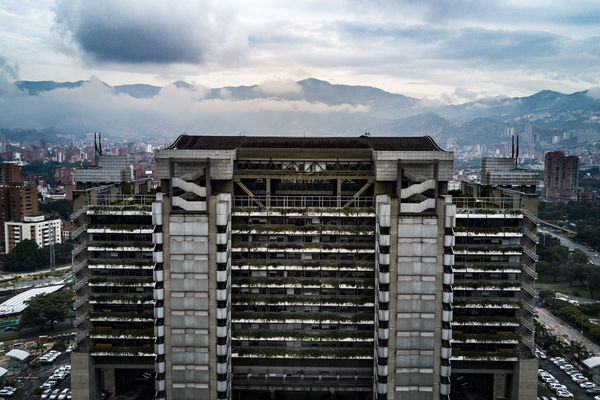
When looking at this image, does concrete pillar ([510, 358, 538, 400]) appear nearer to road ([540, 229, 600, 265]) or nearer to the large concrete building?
the large concrete building

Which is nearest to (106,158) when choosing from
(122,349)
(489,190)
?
(122,349)

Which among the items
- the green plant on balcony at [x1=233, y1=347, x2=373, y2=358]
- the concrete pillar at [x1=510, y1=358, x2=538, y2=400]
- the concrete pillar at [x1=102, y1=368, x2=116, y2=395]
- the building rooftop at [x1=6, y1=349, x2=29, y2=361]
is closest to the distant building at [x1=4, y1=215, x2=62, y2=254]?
the building rooftop at [x1=6, y1=349, x2=29, y2=361]

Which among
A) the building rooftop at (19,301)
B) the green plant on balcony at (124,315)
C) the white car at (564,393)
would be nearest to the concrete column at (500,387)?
the white car at (564,393)

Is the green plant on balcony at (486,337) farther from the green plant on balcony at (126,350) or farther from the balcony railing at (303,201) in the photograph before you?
the green plant on balcony at (126,350)

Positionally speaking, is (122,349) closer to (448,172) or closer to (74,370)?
(74,370)

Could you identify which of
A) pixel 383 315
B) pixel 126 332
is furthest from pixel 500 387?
pixel 126 332

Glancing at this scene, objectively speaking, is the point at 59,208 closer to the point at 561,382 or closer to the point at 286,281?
the point at 286,281
